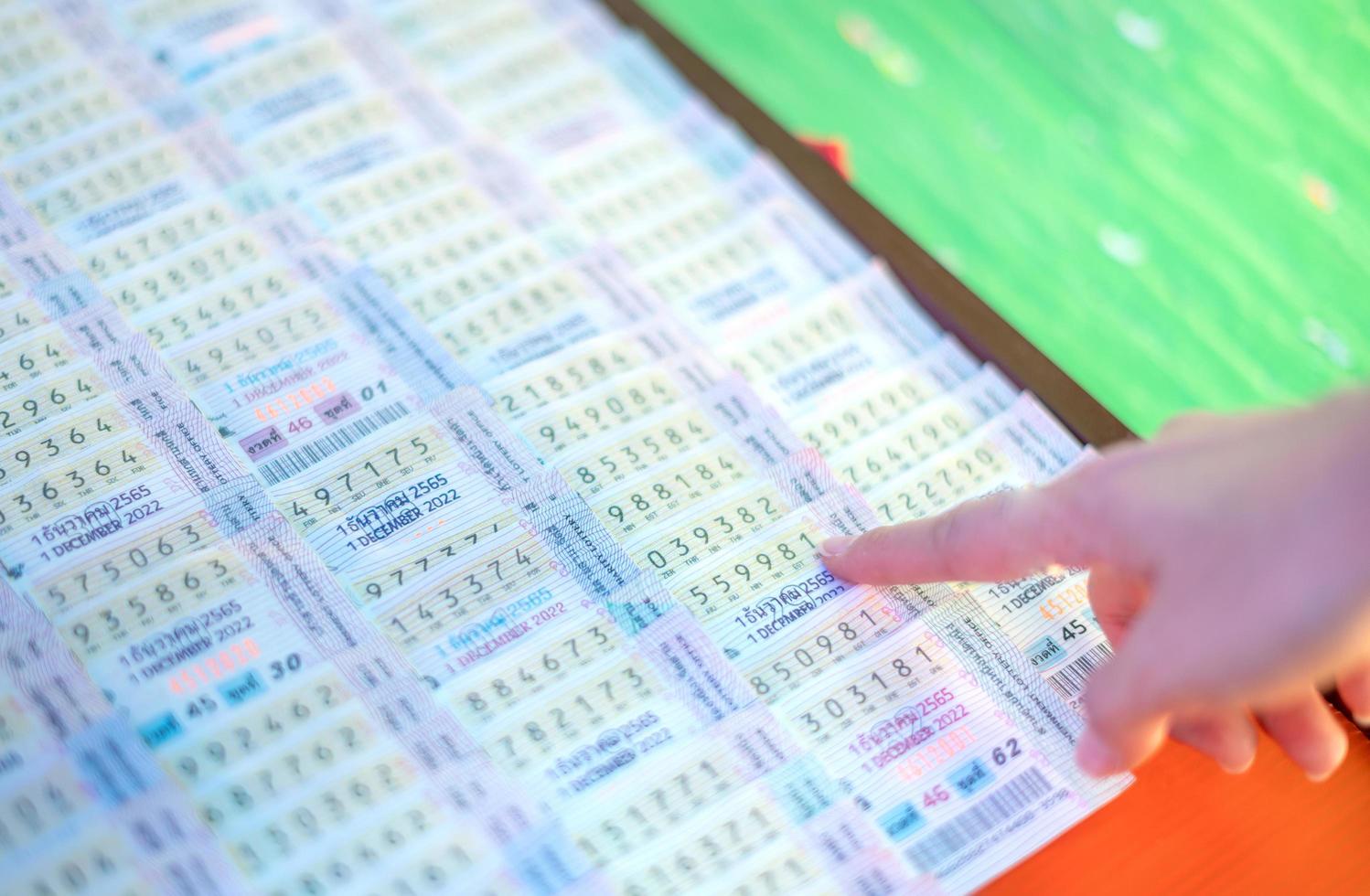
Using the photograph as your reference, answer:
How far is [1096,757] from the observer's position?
80 centimetres

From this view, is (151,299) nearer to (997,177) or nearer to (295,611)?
(295,611)

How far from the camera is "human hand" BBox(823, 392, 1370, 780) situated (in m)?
0.65

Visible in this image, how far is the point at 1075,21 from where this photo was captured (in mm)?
1628

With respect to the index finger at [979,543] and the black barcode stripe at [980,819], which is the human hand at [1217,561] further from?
the black barcode stripe at [980,819]

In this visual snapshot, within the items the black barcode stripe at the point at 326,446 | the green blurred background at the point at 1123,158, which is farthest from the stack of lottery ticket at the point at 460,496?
the green blurred background at the point at 1123,158

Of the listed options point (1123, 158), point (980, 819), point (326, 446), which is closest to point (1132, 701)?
point (980, 819)

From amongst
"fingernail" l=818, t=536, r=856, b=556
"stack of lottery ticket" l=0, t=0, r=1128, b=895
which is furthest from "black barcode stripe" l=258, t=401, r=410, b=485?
"fingernail" l=818, t=536, r=856, b=556

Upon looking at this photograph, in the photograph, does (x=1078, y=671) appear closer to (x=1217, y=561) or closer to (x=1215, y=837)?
(x=1215, y=837)

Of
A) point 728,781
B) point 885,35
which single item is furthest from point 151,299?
point 885,35

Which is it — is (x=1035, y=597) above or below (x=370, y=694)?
above

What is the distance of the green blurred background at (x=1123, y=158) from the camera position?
144cm

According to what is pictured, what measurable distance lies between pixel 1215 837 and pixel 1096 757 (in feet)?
0.67

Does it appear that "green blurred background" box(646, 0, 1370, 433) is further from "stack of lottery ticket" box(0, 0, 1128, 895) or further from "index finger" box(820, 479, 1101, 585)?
"index finger" box(820, 479, 1101, 585)

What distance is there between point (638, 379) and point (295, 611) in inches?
14.2
